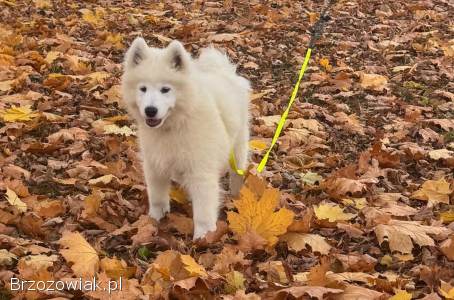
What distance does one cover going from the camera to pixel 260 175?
532 cm

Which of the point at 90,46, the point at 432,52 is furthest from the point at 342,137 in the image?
the point at 90,46

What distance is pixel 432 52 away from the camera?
9320mm

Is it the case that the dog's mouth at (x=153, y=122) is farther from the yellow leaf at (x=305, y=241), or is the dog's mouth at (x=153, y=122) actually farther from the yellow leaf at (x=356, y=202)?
the yellow leaf at (x=356, y=202)

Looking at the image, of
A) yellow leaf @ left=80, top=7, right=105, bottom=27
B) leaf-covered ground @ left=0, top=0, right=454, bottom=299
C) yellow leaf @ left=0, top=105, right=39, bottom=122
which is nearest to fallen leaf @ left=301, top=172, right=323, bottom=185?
leaf-covered ground @ left=0, top=0, right=454, bottom=299

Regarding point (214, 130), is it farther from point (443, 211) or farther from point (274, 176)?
point (443, 211)

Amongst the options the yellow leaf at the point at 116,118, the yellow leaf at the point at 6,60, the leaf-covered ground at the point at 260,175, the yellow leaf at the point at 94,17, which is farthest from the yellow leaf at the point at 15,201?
the yellow leaf at the point at 94,17

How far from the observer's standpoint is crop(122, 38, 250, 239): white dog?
13.6ft

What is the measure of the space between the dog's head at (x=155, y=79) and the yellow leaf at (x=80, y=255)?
0.92 metres

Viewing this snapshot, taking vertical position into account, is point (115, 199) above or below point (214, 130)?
below

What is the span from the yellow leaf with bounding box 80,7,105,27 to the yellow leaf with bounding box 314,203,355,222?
676 cm

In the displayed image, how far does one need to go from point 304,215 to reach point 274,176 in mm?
1109

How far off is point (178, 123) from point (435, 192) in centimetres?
211

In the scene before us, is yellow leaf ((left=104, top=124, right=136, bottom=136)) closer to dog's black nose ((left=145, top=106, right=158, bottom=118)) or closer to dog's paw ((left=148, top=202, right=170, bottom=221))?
dog's paw ((left=148, top=202, right=170, bottom=221))

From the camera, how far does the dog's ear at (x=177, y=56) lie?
4.14 metres
